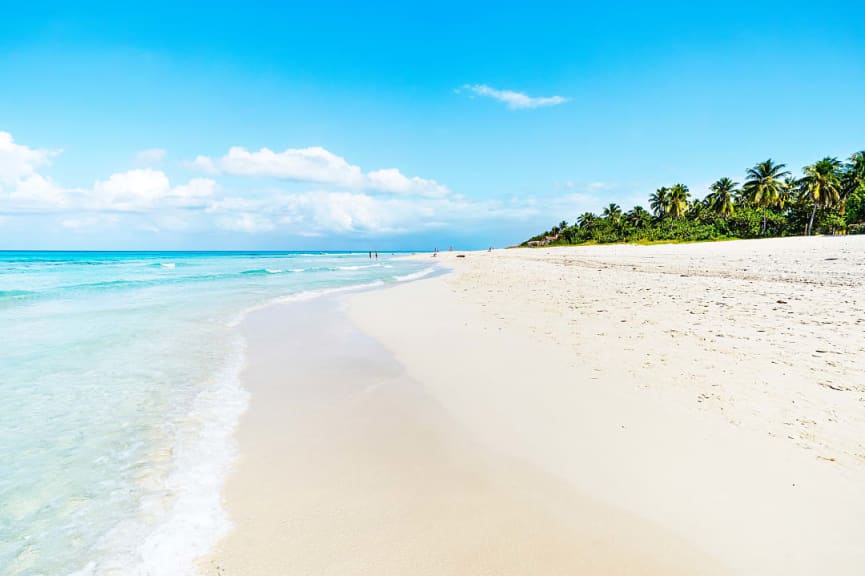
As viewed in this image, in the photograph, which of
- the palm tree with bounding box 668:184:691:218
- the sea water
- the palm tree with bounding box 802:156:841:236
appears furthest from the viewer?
the palm tree with bounding box 668:184:691:218

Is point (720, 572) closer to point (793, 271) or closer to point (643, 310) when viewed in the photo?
point (643, 310)

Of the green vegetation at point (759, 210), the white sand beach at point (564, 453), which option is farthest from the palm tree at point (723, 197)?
the white sand beach at point (564, 453)

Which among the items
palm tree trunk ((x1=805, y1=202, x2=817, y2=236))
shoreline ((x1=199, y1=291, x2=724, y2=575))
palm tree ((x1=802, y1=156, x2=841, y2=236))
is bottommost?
shoreline ((x1=199, y1=291, x2=724, y2=575))

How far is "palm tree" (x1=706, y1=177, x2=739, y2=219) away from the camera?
6869cm

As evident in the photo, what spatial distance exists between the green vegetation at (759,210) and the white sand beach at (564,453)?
62.7m

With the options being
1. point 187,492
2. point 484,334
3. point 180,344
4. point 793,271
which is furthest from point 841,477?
point 793,271

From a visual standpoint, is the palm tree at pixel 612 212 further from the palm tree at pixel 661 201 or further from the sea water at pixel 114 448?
the sea water at pixel 114 448

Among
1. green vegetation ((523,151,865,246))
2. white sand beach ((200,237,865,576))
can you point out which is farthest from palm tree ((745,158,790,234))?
white sand beach ((200,237,865,576))

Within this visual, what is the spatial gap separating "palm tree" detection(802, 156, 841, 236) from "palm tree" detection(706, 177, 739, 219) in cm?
1198

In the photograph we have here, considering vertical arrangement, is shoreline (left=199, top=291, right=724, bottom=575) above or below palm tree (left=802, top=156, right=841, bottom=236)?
below

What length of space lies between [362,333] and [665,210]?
8619 cm

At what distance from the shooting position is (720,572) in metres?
2.61

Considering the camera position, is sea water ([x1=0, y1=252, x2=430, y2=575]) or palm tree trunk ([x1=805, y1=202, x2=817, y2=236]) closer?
sea water ([x1=0, y1=252, x2=430, y2=575])

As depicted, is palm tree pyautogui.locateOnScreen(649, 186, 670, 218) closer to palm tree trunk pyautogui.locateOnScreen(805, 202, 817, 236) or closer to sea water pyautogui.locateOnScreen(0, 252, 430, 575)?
palm tree trunk pyautogui.locateOnScreen(805, 202, 817, 236)
